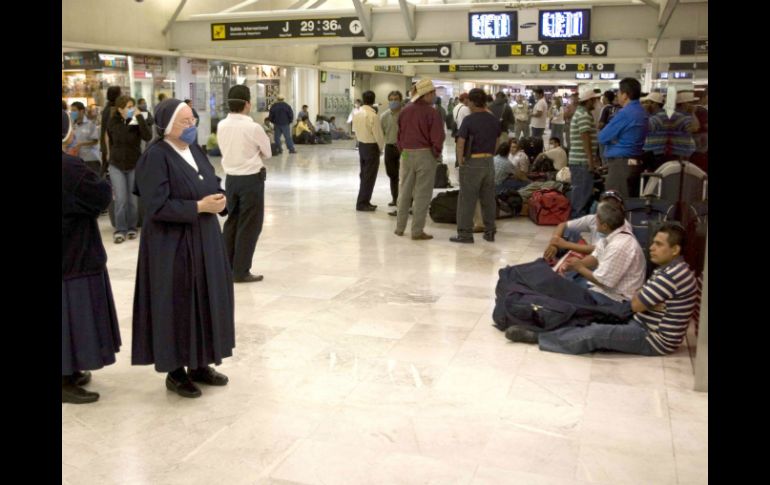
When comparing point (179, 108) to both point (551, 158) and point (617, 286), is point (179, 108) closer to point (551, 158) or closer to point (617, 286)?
point (617, 286)

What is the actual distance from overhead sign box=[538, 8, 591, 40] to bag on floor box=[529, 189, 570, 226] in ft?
19.2

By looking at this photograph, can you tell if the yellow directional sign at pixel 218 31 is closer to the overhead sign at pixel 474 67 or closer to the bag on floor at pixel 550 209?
the bag on floor at pixel 550 209

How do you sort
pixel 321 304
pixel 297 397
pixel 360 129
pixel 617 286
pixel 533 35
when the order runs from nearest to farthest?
pixel 297 397 → pixel 617 286 → pixel 321 304 → pixel 360 129 → pixel 533 35

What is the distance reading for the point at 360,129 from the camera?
1054 centimetres

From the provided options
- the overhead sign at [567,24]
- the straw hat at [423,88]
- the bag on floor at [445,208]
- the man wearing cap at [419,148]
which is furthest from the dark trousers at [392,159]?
the overhead sign at [567,24]

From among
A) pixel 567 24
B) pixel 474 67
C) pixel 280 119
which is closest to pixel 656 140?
pixel 567 24

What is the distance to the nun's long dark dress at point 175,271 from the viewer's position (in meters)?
4.00

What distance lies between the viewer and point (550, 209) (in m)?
10.1

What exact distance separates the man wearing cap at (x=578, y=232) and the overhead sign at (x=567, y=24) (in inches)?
342

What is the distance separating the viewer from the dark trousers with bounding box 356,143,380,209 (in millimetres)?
10664

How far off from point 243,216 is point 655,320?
3.63 m

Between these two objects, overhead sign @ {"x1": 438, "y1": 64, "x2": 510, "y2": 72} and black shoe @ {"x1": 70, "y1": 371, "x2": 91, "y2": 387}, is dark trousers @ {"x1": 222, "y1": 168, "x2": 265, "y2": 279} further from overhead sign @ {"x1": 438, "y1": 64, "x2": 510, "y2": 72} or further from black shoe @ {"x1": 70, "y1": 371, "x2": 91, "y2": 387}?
overhead sign @ {"x1": 438, "y1": 64, "x2": 510, "y2": 72}
